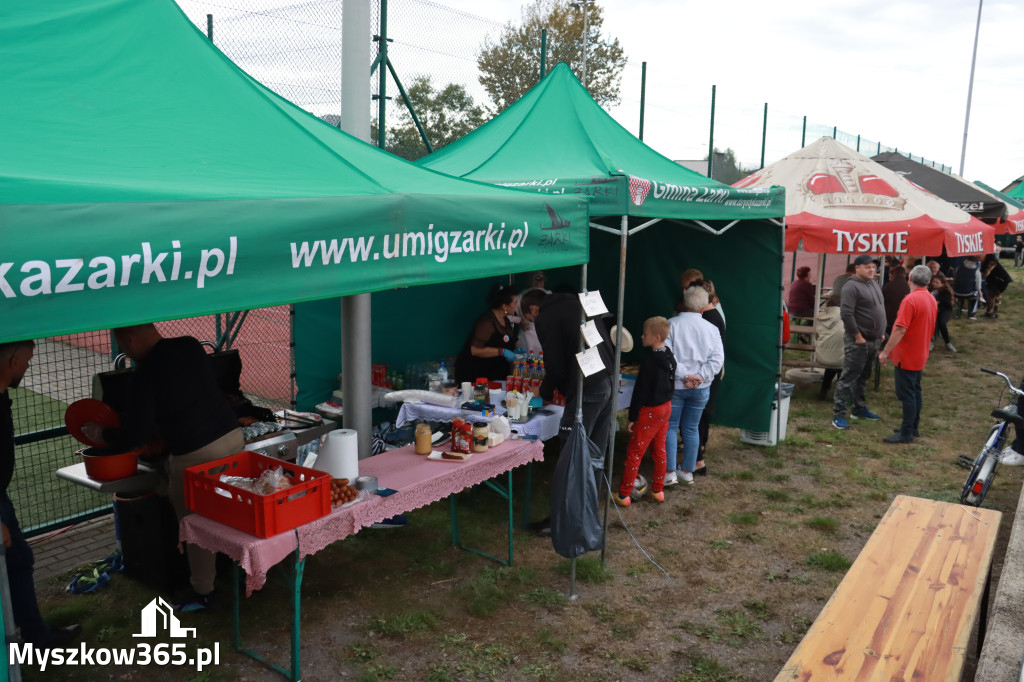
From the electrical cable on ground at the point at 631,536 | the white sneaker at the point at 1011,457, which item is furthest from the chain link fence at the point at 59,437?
the white sneaker at the point at 1011,457

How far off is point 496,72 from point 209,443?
32.6 ft

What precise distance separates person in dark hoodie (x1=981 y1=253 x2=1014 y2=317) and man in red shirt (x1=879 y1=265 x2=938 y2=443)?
1146 cm

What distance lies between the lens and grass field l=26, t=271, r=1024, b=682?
12.8 ft

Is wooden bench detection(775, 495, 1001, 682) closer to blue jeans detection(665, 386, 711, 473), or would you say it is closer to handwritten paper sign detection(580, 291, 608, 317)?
handwritten paper sign detection(580, 291, 608, 317)

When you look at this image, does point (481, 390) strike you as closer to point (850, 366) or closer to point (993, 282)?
point (850, 366)

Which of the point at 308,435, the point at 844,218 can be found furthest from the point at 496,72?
the point at 308,435

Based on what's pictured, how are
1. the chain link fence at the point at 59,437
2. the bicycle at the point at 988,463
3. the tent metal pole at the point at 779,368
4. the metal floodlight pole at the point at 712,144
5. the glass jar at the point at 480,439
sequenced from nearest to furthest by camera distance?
the glass jar at the point at 480,439 → the chain link fence at the point at 59,437 → the bicycle at the point at 988,463 → the tent metal pole at the point at 779,368 → the metal floodlight pole at the point at 712,144

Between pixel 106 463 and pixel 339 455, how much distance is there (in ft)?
4.56

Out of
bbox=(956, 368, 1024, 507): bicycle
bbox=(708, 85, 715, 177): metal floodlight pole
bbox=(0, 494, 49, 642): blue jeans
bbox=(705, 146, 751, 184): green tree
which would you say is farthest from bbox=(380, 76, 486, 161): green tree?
bbox=(705, 146, 751, 184): green tree

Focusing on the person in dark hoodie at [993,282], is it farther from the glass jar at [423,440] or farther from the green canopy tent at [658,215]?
the glass jar at [423,440]

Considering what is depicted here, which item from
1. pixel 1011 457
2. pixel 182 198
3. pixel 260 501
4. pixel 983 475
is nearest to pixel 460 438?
pixel 260 501

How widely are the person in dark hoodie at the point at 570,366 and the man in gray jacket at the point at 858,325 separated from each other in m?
4.22

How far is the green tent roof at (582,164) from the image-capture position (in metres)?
4.91

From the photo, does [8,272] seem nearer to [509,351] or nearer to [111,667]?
[111,667]
